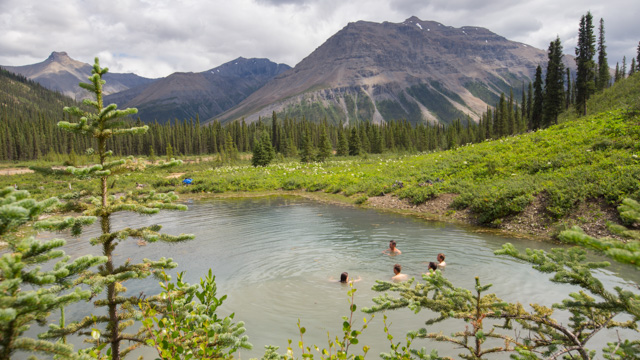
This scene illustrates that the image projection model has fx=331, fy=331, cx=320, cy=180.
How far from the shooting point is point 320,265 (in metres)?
13.6

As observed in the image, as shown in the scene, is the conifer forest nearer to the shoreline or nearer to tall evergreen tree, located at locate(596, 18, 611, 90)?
the shoreline

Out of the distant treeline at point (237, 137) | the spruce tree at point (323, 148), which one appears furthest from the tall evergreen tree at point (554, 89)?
the spruce tree at point (323, 148)

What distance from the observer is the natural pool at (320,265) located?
8719 millimetres

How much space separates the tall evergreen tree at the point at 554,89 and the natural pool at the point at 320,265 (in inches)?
1645

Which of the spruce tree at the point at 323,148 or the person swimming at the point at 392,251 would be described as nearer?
the person swimming at the point at 392,251

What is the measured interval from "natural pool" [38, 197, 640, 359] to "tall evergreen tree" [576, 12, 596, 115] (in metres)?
48.3

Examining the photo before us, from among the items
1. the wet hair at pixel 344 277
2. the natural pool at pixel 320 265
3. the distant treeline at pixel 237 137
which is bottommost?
the natural pool at pixel 320 265

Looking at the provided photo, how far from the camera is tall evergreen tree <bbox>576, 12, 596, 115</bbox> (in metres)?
51.2

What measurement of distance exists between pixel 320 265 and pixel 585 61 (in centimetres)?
6460

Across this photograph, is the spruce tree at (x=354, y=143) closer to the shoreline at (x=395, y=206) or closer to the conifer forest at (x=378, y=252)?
the conifer forest at (x=378, y=252)

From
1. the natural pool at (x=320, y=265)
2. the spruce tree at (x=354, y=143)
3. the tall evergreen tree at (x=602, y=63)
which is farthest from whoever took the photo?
the spruce tree at (x=354, y=143)

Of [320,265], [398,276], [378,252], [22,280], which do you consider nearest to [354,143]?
[378,252]

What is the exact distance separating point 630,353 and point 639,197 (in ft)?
50.9

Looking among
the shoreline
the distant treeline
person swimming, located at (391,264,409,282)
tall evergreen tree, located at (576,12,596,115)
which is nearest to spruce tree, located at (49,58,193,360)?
person swimming, located at (391,264,409,282)
